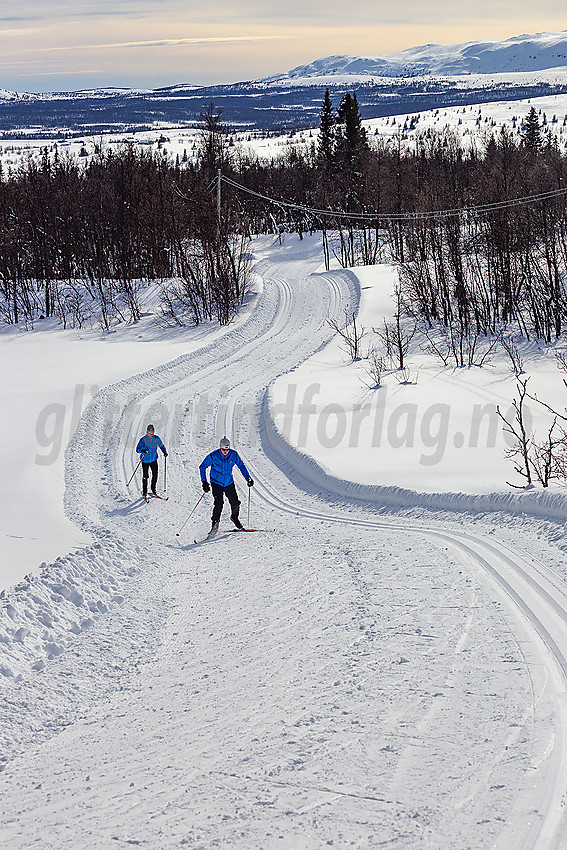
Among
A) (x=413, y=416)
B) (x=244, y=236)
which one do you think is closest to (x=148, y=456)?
(x=413, y=416)

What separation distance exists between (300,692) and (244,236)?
3673cm

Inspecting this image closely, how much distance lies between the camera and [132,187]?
47750 millimetres

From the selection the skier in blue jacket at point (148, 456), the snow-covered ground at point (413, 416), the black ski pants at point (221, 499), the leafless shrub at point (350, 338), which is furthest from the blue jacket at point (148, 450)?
the leafless shrub at point (350, 338)

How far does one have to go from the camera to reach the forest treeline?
33906 millimetres

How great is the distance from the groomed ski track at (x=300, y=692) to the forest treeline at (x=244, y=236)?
59.4 feet

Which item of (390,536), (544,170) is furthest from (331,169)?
(390,536)

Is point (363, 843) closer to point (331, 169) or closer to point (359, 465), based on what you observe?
point (359, 465)

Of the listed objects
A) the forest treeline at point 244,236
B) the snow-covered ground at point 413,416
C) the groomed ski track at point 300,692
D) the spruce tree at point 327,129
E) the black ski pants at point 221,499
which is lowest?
the groomed ski track at point 300,692

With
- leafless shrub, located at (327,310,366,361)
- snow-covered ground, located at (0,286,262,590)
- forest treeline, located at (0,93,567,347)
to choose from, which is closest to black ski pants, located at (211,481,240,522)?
snow-covered ground, located at (0,286,262,590)

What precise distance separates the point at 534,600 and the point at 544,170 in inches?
2344

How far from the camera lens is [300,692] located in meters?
6.69

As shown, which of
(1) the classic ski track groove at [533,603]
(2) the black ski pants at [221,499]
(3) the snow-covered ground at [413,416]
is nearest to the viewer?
(1) the classic ski track groove at [533,603]

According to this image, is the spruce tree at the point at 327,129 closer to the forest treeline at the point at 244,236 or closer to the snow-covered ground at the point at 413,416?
the forest treeline at the point at 244,236

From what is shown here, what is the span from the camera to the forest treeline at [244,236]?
3391 centimetres
